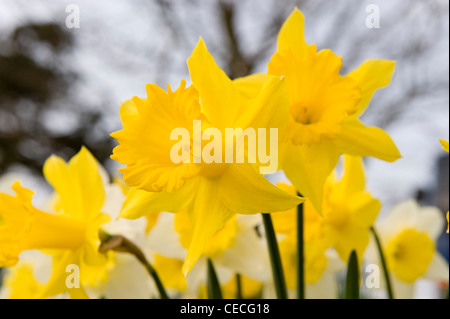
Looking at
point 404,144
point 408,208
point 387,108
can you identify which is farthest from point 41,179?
point 408,208

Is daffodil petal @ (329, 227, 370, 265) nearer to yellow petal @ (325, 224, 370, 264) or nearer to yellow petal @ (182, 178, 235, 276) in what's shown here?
yellow petal @ (325, 224, 370, 264)

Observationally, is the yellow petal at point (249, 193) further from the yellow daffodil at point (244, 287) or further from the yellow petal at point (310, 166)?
the yellow daffodil at point (244, 287)

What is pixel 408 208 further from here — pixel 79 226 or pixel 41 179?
pixel 41 179

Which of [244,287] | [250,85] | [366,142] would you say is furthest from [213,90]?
[244,287]

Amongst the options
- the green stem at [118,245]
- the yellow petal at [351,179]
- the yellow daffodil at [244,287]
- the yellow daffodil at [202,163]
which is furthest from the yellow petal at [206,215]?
the yellow daffodil at [244,287]

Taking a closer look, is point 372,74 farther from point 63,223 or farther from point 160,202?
point 63,223
